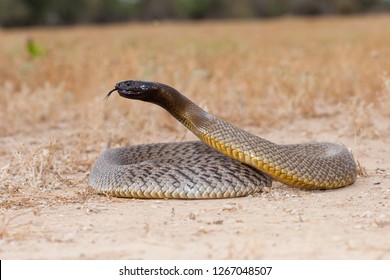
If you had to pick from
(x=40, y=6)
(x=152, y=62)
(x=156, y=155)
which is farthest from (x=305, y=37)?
(x=40, y=6)

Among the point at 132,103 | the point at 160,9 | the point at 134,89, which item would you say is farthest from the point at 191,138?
the point at 160,9

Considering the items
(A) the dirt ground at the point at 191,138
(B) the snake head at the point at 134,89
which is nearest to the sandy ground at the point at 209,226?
(A) the dirt ground at the point at 191,138

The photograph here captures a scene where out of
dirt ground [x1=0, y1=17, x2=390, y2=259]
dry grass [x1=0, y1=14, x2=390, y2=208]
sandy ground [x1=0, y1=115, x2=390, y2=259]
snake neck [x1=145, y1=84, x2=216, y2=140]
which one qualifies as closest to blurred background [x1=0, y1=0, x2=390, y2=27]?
dry grass [x1=0, y1=14, x2=390, y2=208]

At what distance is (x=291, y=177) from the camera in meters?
5.95

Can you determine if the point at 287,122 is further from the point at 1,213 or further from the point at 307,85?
the point at 1,213

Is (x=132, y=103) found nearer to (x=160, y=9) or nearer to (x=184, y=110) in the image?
(x=184, y=110)

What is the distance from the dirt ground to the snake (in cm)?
11

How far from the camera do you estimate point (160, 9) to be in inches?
2490

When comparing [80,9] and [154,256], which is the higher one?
[80,9]

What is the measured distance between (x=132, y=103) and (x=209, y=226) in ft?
18.1

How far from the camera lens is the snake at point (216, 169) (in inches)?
230

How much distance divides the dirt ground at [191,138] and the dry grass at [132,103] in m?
0.02

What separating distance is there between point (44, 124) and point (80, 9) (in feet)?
159

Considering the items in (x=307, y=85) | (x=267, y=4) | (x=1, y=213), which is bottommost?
(x=1, y=213)
